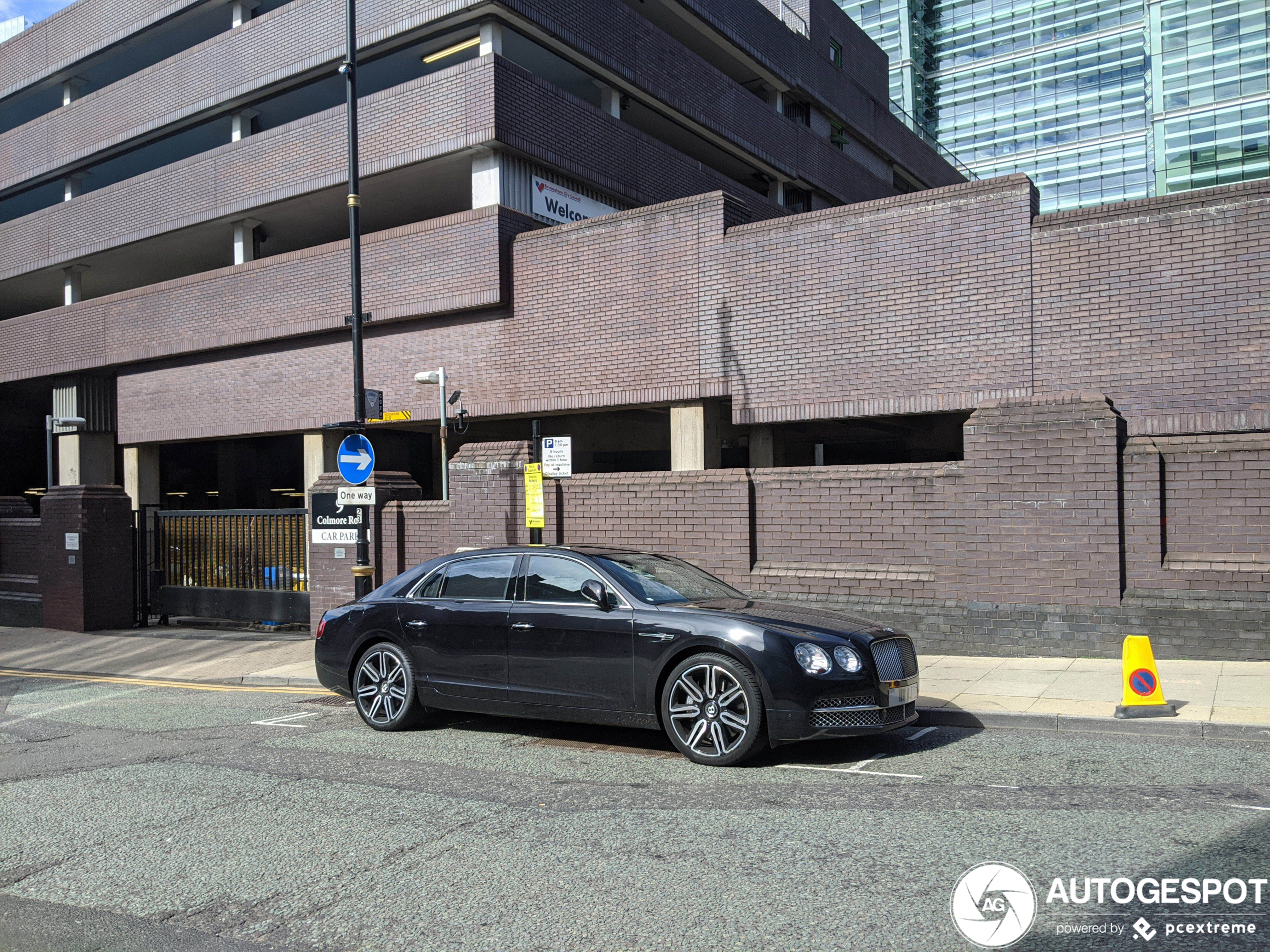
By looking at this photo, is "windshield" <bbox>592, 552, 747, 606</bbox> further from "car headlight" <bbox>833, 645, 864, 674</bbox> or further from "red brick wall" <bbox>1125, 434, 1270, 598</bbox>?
"red brick wall" <bbox>1125, 434, 1270, 598</bbox>

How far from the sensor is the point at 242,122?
24.1 metres

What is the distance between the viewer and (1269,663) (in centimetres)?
931

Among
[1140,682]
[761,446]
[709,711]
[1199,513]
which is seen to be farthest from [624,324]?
[709,711]

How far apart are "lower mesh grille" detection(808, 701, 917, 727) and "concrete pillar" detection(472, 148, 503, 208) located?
14638 millimetres

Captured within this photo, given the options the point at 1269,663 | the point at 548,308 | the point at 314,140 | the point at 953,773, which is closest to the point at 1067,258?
the point at 1269,663

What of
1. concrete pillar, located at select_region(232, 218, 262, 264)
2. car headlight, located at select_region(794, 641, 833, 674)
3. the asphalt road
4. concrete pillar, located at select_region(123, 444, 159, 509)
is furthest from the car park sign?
concrete pillar, located at select_region(123, 444, 159, 509)

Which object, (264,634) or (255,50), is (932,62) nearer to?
(255,50)

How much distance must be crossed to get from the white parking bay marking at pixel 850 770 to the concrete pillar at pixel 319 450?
17.4 metres

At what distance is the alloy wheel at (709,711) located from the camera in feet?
21.4

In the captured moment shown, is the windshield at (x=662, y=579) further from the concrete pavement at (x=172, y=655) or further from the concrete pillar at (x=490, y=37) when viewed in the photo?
the concrete pillar at (x=490, y=37)

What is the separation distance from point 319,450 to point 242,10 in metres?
11.5

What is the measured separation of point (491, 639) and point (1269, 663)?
7.32 metres

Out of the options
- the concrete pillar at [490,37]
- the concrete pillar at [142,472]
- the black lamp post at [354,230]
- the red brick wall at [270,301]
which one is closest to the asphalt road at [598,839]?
the black lamp post at [354,230]

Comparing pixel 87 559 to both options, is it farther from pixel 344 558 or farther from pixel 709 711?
pixel 709 711
